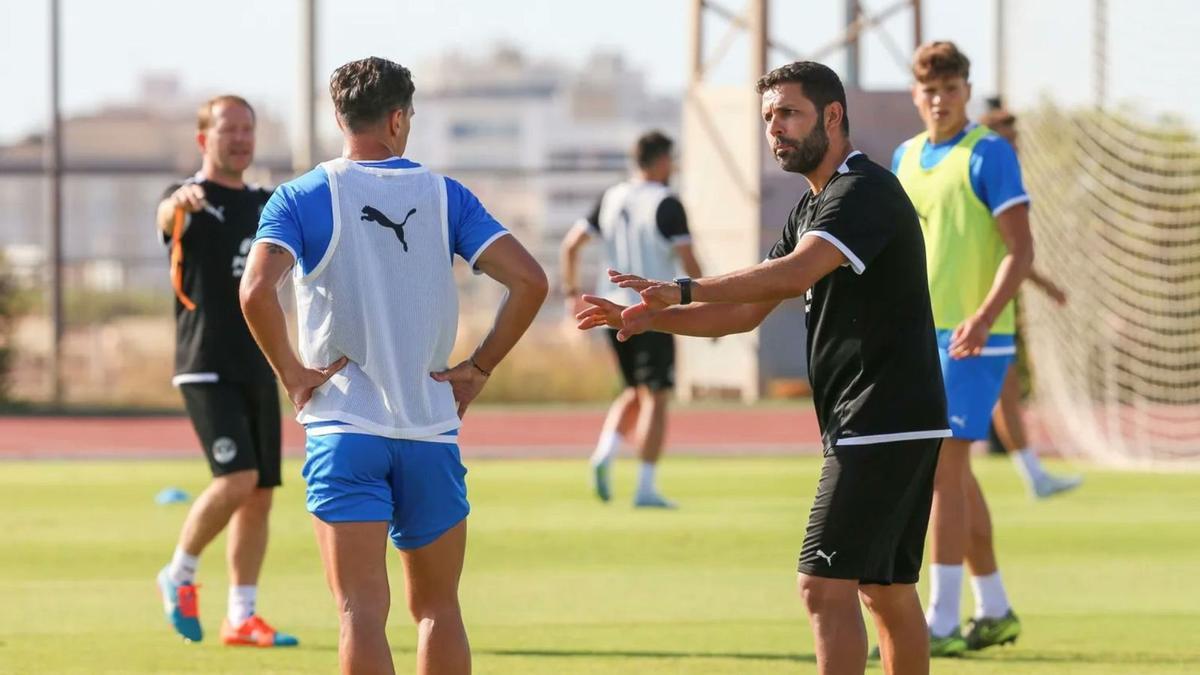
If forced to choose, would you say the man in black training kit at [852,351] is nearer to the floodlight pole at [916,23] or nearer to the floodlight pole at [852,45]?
the floodlight pole at [852,45]

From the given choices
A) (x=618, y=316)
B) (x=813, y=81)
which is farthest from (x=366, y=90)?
(x=813, y=81)

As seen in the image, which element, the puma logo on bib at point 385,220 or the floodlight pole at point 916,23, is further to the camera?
the floodlight pole at point 916,23

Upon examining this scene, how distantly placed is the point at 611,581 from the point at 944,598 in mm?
2796

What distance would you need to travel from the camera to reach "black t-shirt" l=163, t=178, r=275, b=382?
348 inches

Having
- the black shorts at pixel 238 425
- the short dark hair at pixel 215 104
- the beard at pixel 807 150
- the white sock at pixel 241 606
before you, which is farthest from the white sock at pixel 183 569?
the beard at pixel 807 150

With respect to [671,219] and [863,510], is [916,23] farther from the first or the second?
[863,510]

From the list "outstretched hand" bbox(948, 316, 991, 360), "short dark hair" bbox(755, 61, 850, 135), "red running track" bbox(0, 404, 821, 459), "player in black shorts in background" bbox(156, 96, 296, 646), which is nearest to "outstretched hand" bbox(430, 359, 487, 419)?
"short dark hair" bbox(755, 61, 850, 135)

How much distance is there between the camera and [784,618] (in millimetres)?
9492

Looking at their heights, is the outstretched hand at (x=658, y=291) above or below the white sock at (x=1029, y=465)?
above

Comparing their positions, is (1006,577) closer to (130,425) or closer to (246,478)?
(246,478)

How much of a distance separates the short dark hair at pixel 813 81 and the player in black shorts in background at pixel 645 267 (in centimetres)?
769

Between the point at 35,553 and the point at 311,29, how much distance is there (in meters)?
14.7

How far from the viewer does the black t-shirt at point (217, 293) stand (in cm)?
883

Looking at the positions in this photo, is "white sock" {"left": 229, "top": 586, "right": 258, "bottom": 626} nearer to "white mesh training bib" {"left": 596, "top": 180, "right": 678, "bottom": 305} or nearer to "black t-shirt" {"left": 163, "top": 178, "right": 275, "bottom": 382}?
"black t-shirt" {"left": 163, "top": 178, "right": 275, "bottom": 382}
